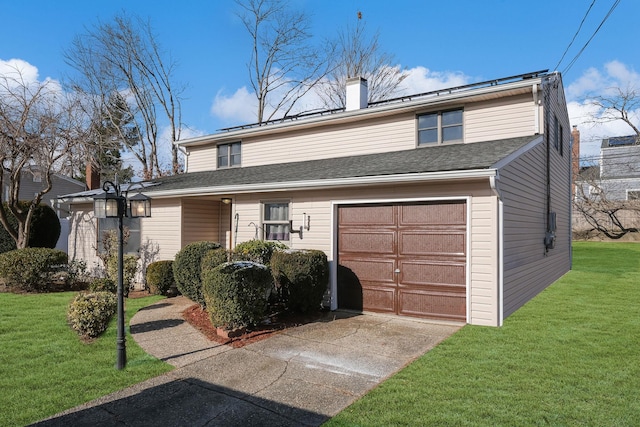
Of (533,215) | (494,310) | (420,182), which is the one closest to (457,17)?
(533,215)

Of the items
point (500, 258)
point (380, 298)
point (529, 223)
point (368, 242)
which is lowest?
point (380, 298)

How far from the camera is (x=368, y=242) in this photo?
834cm

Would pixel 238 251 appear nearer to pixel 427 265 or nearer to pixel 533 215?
pixel 427 265

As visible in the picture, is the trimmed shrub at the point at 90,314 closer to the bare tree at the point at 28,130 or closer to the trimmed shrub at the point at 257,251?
the trimmed shrub at the point at 257,251

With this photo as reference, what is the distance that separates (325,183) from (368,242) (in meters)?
1.54

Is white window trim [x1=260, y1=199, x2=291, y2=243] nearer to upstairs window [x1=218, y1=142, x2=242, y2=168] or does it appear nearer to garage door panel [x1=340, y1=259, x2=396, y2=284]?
garage door panel [x1=340, y1=259, x2=396, y2=284]

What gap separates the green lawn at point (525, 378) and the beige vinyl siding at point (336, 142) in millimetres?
5259

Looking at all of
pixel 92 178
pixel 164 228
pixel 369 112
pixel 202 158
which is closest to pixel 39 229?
pixel 92 178

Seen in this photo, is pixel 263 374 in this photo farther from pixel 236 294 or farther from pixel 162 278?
pixel 162 278

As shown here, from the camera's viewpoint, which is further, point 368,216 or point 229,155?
point 229,155

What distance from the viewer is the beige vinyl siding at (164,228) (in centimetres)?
1131

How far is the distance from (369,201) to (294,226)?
1996mm

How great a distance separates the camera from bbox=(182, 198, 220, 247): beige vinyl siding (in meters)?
11.3

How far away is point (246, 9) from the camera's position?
25156 mm
